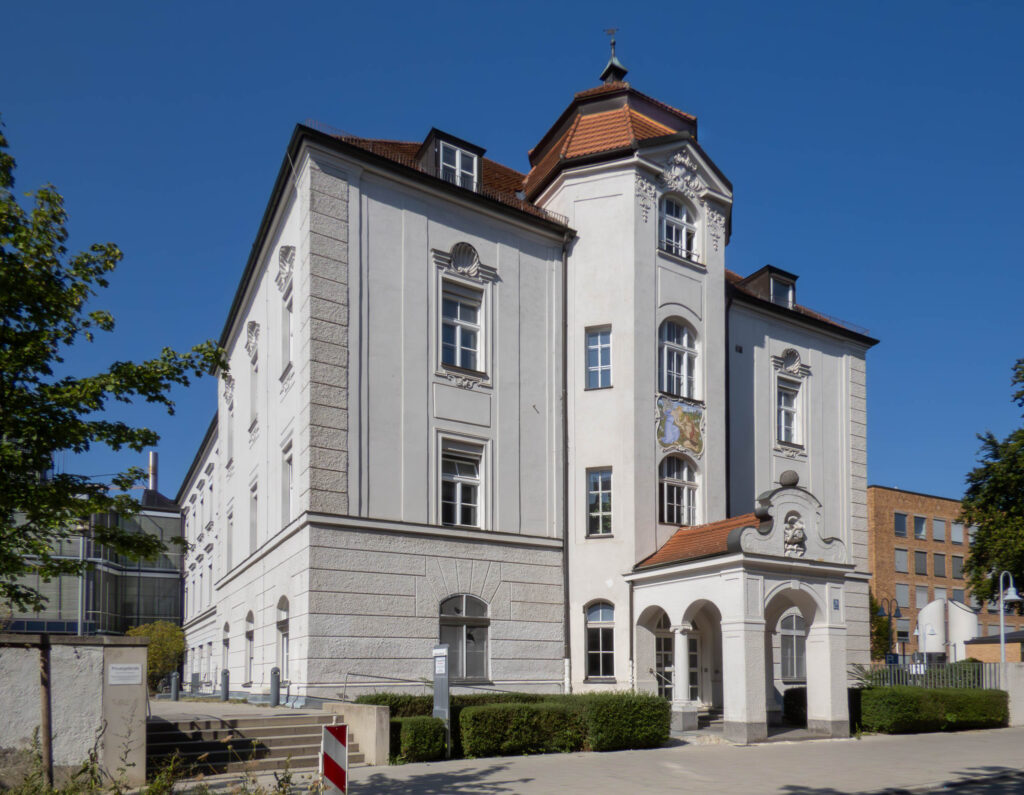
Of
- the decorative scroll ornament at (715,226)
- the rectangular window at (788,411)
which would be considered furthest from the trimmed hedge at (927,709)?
the decorative scroll ornament at (715,226)

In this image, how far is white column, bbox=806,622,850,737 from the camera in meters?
21.0

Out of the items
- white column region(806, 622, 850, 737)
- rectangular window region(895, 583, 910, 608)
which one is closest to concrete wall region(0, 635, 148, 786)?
white column region(806, 622, 850, 737)

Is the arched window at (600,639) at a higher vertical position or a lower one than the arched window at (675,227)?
lower

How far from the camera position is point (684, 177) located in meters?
26.2

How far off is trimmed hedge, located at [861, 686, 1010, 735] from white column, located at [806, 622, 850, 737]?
3.20 ft

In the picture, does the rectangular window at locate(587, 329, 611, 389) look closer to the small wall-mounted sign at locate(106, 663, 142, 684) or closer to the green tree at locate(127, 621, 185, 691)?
the small wall-mounted sign at locate(106, 663, 142, 684)

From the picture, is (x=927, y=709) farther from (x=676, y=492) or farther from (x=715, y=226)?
(x=715, y=226)

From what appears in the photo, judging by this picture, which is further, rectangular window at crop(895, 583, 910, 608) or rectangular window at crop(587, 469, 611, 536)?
rectangular window at crop(895, 583, 910, 608)

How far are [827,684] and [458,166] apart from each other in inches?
565

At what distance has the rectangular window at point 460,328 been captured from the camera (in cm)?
2330

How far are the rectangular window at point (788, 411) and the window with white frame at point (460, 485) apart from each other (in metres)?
11.0

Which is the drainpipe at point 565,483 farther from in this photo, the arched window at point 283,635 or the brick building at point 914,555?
the brick building at point 914,555

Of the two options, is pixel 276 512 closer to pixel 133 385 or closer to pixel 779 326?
pixel 133 385

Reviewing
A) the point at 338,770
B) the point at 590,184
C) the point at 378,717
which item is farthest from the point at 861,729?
the point at 338,770
